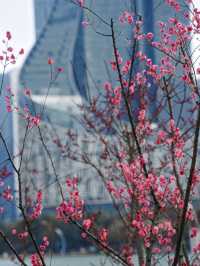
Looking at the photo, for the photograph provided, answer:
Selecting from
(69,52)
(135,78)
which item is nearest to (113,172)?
(135,78)

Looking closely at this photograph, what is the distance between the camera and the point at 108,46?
375ft

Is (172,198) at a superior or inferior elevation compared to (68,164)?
inferior

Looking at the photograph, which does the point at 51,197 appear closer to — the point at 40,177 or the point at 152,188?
the point at 40,177

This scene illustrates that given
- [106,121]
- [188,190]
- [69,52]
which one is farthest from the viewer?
[69,52]

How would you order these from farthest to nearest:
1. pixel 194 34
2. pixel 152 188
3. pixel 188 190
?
pixel 194 34 → pixel 152 188 → pixel 188 190

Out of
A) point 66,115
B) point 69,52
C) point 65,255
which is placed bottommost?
point 65,255

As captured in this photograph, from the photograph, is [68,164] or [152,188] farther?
[68,164]

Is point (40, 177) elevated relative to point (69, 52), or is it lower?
lower

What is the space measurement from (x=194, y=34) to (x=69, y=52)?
10807cm

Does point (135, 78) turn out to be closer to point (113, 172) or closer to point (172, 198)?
point (172, 198)

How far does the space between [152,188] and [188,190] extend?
1.01 metres

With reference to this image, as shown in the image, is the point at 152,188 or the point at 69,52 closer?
the point at 152,188

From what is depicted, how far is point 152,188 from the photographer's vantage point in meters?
6.41

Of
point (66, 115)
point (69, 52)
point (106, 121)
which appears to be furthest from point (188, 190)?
point (69, 52)
